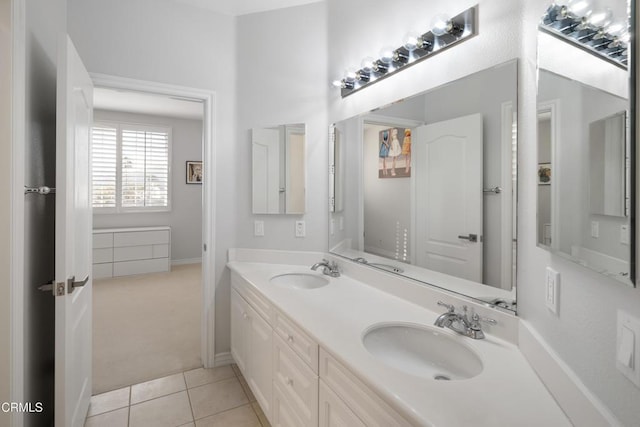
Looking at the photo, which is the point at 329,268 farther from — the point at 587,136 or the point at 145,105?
the point at 145,105

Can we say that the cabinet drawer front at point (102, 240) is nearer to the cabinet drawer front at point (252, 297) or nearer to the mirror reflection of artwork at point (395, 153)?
the cabinet drawer front at point (252, 297)

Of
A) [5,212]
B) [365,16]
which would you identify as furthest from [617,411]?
[365,16]

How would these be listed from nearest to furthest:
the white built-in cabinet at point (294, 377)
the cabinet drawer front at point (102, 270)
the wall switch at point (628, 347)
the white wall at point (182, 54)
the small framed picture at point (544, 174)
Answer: the wall switch at point (628, 347) < the small framed picture at point (544, 174) < the white built-in cabinet at point (294, 377) < the white wall at point (182, 54) < the cabinet drawer front at point (102, 270)

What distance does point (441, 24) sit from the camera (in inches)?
54.7

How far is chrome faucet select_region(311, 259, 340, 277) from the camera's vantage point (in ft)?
7.04

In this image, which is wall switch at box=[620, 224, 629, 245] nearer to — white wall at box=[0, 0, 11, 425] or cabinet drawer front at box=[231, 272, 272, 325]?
cabinet drawer front at box=[231, 272, 272, 325]

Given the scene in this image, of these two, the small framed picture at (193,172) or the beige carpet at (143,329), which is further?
the small framed picture at (193,172)

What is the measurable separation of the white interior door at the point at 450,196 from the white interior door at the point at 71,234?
1582mm

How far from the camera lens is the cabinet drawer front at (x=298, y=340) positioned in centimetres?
128

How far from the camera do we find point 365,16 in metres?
1.99

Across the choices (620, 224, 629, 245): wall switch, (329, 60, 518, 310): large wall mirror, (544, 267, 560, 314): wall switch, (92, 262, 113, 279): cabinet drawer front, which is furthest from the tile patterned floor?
(92, 262, 113, 279): cabinet drawer front

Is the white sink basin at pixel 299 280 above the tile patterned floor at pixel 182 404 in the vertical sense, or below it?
above

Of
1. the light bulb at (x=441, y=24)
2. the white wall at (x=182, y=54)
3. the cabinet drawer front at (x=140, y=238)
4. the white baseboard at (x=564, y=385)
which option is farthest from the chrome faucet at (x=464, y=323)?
the cabinet drawer front at (x=140, y=238)

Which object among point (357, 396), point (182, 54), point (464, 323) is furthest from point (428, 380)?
point (182, 54)
